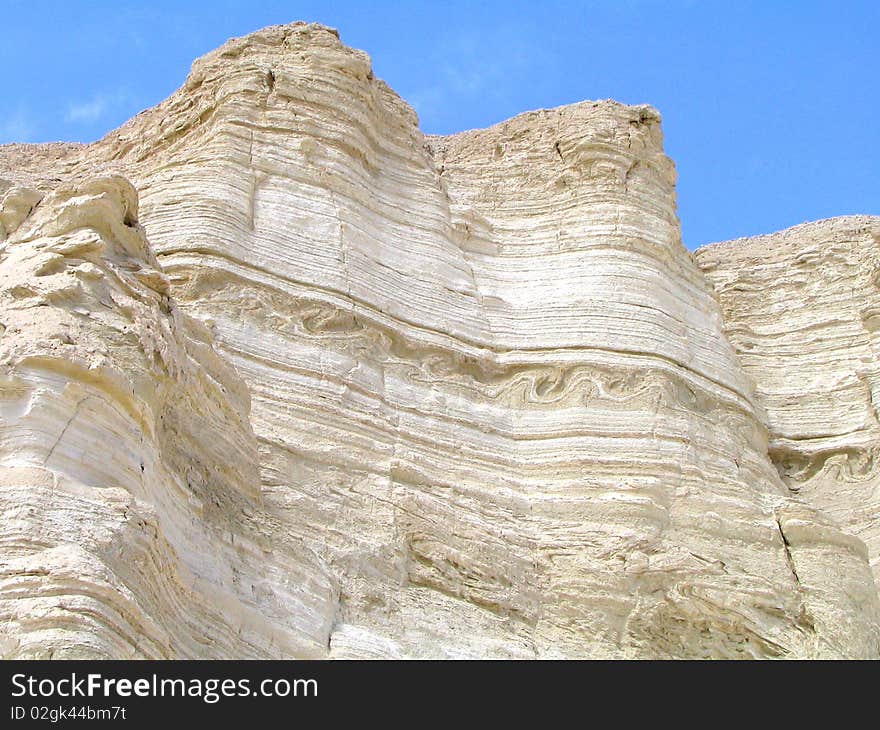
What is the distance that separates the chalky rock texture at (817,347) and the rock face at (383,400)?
0.20 feet

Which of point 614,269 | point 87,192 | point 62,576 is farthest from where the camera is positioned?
point 614,269

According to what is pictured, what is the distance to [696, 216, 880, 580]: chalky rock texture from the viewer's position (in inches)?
640

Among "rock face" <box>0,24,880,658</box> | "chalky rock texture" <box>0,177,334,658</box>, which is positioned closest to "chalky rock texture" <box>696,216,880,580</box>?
"rock face" <box>0,24,880,658</box>

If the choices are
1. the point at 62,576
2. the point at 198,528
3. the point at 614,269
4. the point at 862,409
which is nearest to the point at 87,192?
the point at 198,528

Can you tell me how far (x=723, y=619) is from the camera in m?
12.5

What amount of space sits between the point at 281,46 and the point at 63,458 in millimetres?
9768

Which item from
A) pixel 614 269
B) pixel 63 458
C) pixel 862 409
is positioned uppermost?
pixel 614 269

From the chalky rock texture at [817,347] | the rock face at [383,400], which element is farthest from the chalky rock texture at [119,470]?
the chalky rock texture at [817,347]

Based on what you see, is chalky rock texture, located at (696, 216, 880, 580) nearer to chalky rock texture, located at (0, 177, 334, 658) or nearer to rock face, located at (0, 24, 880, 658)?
rock face, located at (0, 24, 880, 658)

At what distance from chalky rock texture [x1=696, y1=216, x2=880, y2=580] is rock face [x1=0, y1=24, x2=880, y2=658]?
6cm

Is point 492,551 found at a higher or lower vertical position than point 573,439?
lower

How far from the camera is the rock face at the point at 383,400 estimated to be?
874 cm

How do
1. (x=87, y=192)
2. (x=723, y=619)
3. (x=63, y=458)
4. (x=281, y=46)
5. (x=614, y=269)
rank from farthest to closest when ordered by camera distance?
(x=281, y=46) → (x=614, y=269) → (x=723, y=619) → (x=87, y=192) → (x=63, y=458)
